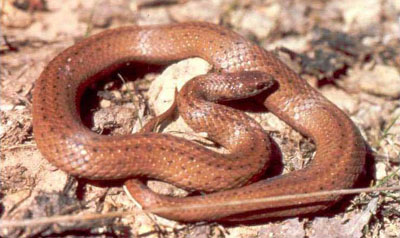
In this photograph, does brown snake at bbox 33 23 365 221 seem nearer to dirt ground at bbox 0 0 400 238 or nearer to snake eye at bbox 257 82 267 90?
snake eye at bbox 257 82 267 90

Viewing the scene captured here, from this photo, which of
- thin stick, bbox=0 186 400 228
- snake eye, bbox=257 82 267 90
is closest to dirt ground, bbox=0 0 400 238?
thin stick, bbox=0 186 400 228

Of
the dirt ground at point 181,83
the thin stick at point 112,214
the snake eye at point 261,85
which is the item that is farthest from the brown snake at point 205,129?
the dirt ground at point 181,83

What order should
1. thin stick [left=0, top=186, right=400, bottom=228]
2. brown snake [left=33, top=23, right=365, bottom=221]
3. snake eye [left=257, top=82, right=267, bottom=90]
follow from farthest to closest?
snake eye [left=257, top=82, right=267, bottom=90], brown snake [left=33, top=23, right=365, bottom=221], thin stick [left=0, top=186, right=400, bottom=228]

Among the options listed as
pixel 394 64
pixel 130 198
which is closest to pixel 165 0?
pixel 394 64

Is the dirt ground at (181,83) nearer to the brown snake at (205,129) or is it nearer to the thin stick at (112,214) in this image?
the thin stick at (112,214)

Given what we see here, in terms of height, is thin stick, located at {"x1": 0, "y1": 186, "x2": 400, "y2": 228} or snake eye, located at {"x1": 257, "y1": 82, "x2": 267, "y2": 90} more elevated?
snake eye, located at {"x1": 257, "y1": 82, "x2": 267, "y2": 90}

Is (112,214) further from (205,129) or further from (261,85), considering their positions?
(261,85)

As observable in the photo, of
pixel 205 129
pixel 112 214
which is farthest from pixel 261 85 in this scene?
pixel 112 214
